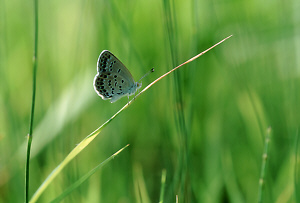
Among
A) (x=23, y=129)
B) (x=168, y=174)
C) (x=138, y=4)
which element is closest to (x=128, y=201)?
(x=168, y=174)

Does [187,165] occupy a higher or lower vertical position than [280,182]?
higher

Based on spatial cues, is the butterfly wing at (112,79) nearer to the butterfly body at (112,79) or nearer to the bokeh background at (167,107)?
the butterfly body at (112,79)

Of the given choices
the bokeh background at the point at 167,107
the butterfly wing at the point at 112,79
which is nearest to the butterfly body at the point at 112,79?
the butterfly wing at the point at 112,79

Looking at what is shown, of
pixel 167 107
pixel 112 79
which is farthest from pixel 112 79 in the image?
pixel 167 107

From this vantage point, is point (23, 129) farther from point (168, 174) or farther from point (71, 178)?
point (168, 174)

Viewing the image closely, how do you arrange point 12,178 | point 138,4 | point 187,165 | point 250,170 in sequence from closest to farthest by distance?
point 187,165
point 12,178
point 250,170
point 138,4

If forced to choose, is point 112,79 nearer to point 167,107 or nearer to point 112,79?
point 112,79

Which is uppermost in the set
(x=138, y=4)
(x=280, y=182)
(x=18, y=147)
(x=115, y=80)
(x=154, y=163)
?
(x=138, y=4)
